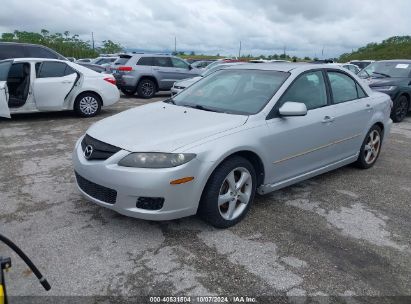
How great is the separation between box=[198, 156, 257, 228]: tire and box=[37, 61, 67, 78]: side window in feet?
21.5

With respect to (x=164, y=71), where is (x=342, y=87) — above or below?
above

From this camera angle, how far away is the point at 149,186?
3135mm

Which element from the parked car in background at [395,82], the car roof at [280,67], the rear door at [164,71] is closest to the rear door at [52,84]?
the car roof at [280,67]

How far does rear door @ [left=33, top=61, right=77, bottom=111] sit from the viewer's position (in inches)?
334

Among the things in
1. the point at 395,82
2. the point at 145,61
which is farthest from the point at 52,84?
the point at 395,82

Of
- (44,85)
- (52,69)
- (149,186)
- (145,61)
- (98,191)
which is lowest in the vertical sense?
(98,191)

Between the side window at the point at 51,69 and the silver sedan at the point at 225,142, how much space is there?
510 centimetres

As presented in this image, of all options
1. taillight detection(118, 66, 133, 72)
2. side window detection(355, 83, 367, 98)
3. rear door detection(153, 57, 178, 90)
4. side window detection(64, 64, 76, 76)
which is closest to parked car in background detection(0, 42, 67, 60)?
side window detection(64, 64, 76, 76)

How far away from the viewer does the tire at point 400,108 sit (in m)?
9.97

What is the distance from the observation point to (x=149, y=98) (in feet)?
46.2

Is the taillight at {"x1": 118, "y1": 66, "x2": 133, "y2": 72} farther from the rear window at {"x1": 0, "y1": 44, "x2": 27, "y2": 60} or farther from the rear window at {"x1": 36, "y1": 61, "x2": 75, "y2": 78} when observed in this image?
the rear window at {"x1": 36, "y1": 61, "x2": 75, "y2": 78}

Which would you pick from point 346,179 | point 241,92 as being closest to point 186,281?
point 241,92

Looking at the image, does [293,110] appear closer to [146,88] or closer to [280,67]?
[280,67]

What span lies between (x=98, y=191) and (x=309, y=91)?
8.59 ft
